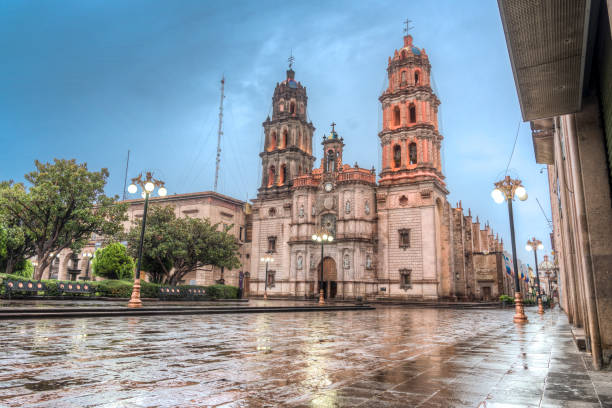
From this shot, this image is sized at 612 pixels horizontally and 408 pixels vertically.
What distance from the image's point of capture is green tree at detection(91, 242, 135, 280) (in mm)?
30453

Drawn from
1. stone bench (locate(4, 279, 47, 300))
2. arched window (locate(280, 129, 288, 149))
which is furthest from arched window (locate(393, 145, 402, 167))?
stone bench (locate(4, 279, 47, 300))

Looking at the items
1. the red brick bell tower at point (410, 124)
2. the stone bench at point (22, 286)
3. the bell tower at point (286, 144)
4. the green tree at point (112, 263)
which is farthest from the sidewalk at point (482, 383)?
the bell tower at point (286, 144)

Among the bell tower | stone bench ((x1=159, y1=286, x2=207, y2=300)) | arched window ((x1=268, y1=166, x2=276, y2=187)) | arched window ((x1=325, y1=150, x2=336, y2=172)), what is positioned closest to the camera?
stone bench ((x1=159, y1=286, x2=207, y2=300))

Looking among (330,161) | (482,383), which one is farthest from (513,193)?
(330,161)

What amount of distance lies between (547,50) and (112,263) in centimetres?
3151

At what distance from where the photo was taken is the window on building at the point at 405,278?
39.6m

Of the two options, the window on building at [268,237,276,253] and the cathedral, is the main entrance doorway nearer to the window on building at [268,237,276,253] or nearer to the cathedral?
the cathedral

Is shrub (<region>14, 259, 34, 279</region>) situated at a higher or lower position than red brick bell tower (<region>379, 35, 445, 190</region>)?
lower

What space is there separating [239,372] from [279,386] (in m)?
0.85

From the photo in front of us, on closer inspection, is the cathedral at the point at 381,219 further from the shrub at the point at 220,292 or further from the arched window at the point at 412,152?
the shrub at the point at 220,292

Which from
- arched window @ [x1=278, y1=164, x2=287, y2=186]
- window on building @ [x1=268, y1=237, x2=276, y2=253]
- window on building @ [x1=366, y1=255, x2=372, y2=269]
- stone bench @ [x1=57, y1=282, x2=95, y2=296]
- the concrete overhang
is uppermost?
arched window @ [x1=278, y1=164, x2=287, y2=186]

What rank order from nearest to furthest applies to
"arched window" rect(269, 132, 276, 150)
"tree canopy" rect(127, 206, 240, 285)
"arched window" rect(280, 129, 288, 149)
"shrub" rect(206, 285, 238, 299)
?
1. "shrub" rect(206, 285, 238, 299)
2. "tree canopy" rect(127, 206, 240, 285)
3. "arched window" rect(280, 129, 288, 149)
4. "arched window" rect(269, 132, 276, 150)

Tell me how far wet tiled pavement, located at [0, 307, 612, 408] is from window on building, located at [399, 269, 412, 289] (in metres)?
32.3

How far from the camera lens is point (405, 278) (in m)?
40.0
